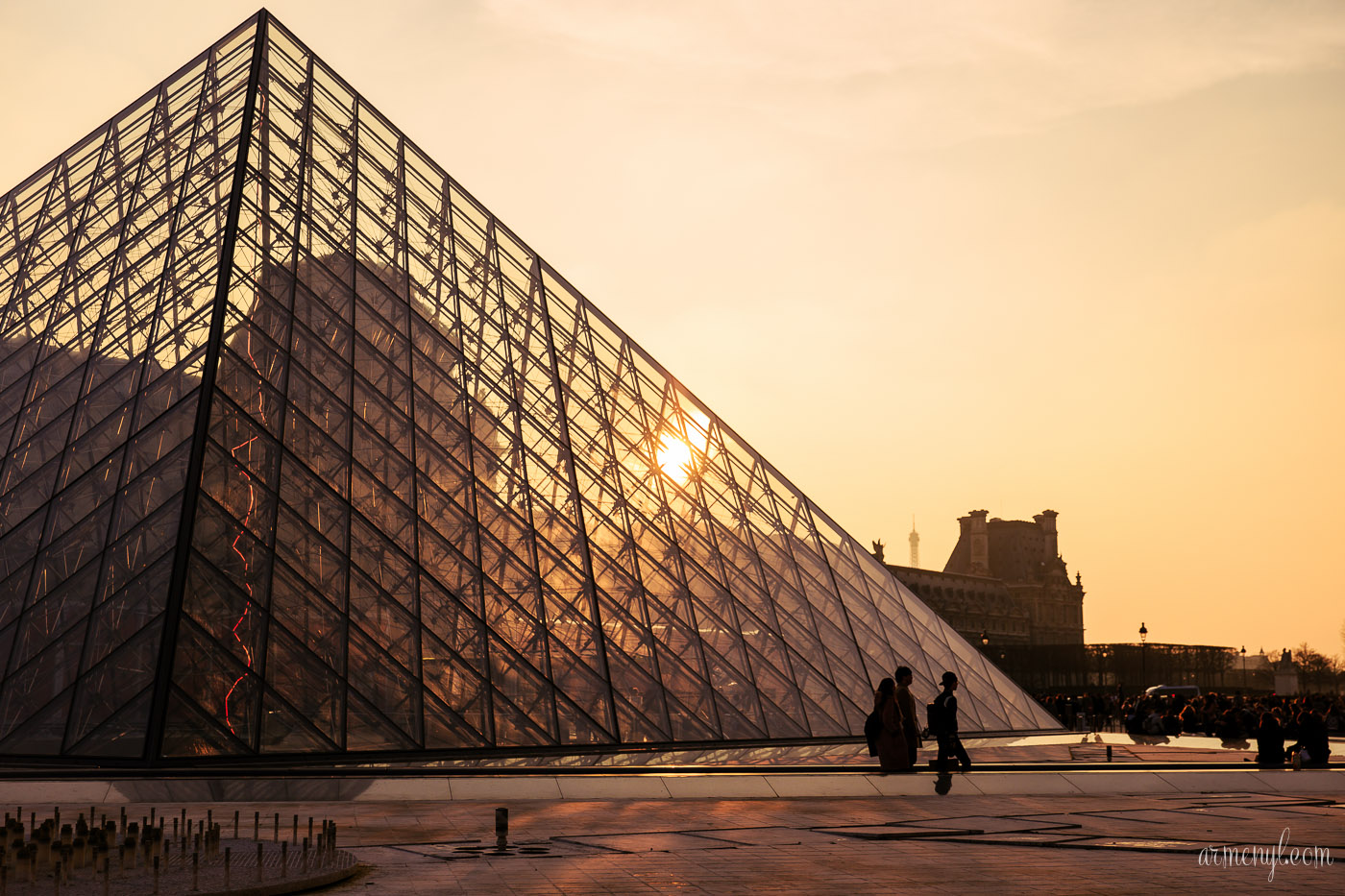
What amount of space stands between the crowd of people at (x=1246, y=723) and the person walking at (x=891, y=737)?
18.1ft

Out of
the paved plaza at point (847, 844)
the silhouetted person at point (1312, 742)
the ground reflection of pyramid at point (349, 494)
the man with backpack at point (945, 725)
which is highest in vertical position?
the ground reflection of pyramid at point (349, 494)

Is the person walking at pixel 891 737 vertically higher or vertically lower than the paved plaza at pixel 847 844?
higher

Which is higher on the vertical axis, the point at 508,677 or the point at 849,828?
the point at 508,677

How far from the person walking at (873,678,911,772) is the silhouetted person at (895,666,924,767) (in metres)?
0.07

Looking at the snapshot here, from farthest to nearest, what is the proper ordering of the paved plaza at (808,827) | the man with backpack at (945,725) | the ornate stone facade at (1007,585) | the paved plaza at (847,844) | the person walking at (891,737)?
1. the ornate stone facade at (1007,585)
2. the person walking at (891,737)
3. the man with backpack at (945,725)
4. the paved plaza at (808,827)
5. the paved plaza at (847,844)

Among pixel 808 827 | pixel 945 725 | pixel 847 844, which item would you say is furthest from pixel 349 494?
pixel 847 844

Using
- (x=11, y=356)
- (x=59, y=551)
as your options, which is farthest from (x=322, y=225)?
(x=59, y=551)

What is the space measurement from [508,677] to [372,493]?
3251 mm

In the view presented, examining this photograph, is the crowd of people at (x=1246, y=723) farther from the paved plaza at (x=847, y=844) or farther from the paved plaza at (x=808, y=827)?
the paved plaza at (x=847, y=844)

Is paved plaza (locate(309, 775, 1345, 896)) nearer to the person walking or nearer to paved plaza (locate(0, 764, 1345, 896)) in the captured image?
paved plaza (locate(0, 764, 1345, 896))

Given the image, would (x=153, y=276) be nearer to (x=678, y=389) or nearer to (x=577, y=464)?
(x=577, y=464)

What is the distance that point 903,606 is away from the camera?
92.6 ft

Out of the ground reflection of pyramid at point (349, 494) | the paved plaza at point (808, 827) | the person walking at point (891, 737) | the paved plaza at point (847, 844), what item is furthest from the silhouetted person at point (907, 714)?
the ground reflection of pyramid at point (349, 494)

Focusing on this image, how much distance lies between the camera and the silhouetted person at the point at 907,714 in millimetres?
15055
